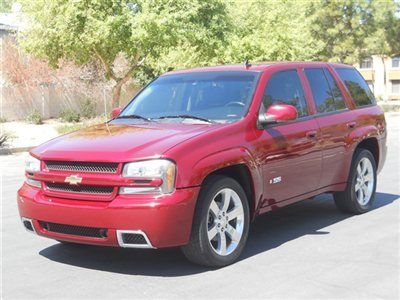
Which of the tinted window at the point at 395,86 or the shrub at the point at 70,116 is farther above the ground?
the shrub at the point at 70,116

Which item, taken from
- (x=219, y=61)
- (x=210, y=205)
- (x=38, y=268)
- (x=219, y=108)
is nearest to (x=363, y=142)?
(x=219, y=108)

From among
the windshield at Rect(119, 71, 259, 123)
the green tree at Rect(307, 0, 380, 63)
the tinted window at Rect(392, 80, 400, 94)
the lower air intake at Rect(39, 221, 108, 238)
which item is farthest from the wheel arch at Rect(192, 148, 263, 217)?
the tinted window at Rect(392, 80, 400, 94)

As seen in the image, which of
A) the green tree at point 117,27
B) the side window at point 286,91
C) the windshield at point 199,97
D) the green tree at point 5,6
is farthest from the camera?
the green tree at point 5,6

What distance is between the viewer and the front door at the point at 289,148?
5879 mm

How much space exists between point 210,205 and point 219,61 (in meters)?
21.8

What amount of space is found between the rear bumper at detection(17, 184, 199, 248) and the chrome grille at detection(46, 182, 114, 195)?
0.08 meters

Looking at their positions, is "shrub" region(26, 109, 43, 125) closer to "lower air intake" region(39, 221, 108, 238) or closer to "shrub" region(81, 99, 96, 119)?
"shrub" region(81, 99, 96, 119)

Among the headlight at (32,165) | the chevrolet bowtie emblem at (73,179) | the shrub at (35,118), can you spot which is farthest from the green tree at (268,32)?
the chevrolet bowtie emblem at (73,179)

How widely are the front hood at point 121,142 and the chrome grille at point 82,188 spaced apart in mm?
226

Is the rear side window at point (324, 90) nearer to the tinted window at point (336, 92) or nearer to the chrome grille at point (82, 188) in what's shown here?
the tinted window at point (336, 92)

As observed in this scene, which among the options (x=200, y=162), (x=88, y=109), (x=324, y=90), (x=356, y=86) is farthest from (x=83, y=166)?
(x=88, y=109)

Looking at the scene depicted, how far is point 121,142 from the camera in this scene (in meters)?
5.24

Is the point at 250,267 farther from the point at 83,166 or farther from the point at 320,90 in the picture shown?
the point at 320,90

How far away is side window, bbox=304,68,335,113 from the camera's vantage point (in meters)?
6.86
